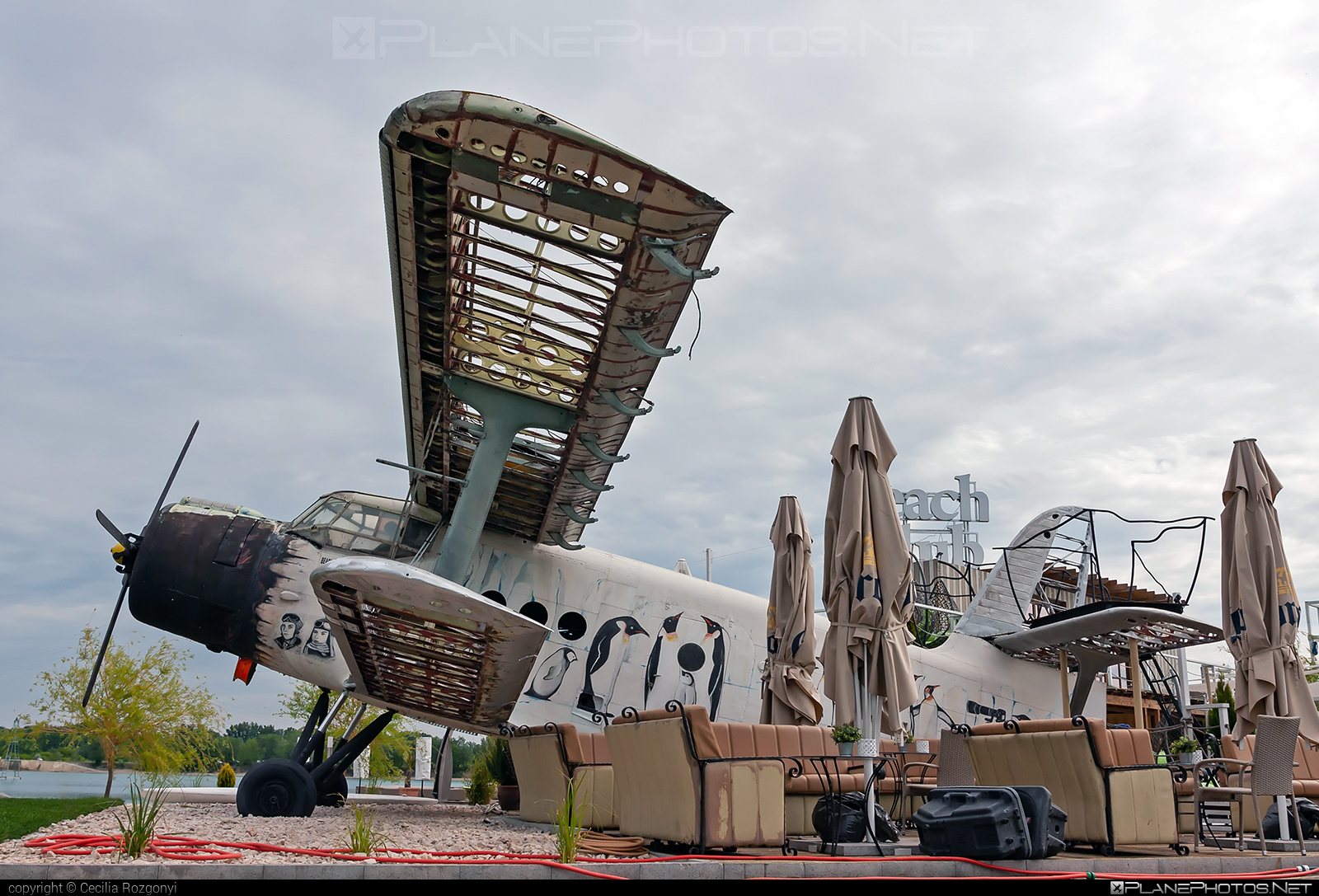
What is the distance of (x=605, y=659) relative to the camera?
37.8ft

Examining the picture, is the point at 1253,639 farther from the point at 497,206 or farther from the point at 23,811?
the point at 23,811

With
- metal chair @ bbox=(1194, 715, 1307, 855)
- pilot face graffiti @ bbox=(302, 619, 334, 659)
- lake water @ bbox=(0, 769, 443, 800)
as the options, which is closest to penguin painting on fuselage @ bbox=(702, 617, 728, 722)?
pilot face graffiti @ bbox=(302, 619, 334, 659)

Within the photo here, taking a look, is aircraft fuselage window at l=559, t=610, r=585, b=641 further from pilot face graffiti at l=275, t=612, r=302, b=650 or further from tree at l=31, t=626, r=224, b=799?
tree at l=31, t=626, r=224, b=799

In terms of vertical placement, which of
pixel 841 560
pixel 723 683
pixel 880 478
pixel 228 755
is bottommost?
pixel 228 755

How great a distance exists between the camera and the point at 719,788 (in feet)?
18.7

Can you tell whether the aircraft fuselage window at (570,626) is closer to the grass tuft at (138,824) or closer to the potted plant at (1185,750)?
the grass tuft at (138,824)

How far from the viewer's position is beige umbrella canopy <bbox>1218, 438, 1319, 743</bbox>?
29.6 ft

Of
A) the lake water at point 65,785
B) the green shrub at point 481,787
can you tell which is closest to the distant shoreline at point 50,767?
the lake water at point 65,785

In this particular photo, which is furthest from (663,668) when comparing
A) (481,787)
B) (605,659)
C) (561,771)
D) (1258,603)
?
(1258,603)

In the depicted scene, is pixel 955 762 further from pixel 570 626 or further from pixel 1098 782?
pixel 570 626

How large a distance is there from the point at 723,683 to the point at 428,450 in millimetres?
4990

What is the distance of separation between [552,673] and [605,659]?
2.30 feet

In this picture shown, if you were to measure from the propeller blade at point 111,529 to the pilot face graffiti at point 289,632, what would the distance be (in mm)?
1984
